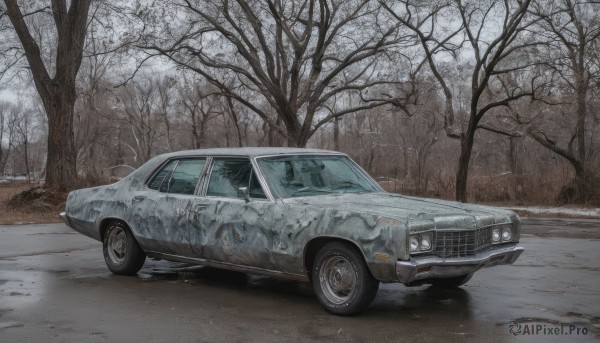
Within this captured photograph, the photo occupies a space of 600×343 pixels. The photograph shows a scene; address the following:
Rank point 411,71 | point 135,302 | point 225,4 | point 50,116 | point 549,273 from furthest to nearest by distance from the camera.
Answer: point 411,71 < point 225,4 < point 50,116 < point 549,273 < point 135,302

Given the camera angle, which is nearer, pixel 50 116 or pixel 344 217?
pixel 344 217

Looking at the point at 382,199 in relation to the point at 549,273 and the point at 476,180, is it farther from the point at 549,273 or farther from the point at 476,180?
the point at 476,180

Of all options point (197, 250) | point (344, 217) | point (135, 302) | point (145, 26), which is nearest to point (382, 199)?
point (344, 217)

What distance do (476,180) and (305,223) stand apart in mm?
26934

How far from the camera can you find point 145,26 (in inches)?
1117

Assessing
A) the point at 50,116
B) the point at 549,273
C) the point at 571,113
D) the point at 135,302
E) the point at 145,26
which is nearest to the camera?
the point at 135,302

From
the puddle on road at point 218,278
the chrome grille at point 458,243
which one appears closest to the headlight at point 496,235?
the chrome grille at point 458,243

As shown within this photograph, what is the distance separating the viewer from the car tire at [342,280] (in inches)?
231

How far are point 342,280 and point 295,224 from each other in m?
0.72

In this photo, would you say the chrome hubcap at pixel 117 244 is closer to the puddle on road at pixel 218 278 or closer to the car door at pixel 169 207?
the puddle on road at pixel 218 278

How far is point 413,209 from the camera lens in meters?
6.14

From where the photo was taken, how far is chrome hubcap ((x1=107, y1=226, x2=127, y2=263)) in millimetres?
8320

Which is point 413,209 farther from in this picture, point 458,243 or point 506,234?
point 506,234

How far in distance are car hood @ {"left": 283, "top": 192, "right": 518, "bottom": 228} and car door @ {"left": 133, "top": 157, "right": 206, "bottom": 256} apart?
1.48 m
